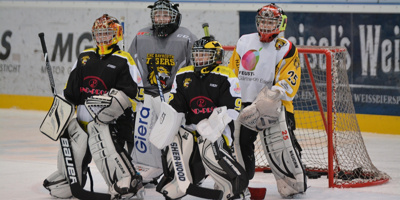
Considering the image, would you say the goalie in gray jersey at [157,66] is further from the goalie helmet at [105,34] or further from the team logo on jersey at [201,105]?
the team logo on jersey at [201,105]

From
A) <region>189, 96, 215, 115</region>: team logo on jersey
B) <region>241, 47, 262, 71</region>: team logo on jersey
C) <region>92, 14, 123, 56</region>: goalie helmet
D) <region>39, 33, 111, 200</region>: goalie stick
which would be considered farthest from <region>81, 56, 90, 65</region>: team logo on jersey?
<region>241, 47, 262, 71</region>: team logo on jersey

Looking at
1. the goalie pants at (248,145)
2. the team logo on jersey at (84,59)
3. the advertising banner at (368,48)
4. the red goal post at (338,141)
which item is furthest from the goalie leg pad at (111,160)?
the advertising banner at (368,48)

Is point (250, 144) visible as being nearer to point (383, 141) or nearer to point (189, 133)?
point (189, 133)

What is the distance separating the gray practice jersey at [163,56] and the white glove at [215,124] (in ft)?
2.91

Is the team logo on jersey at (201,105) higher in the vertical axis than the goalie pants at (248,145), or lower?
higher

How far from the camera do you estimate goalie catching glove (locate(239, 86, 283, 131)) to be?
5.53m

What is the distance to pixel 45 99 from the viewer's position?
10812mm

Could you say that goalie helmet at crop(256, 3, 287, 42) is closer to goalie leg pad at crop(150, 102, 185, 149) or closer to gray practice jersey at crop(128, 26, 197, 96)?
gray practice jersey at crop(128, 26, 197, 96)

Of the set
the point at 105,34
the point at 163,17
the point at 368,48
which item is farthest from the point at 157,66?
the point at 368,48

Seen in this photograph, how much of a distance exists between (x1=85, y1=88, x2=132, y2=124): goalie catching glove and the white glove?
594 mm

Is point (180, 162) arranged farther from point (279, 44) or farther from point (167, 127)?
point (279, 44)

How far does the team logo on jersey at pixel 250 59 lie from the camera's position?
5746 millimetres

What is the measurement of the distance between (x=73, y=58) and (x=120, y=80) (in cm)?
508

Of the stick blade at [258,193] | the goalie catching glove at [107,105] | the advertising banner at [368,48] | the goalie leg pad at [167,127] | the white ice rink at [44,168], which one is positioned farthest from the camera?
the advertising banner at [368,48]
